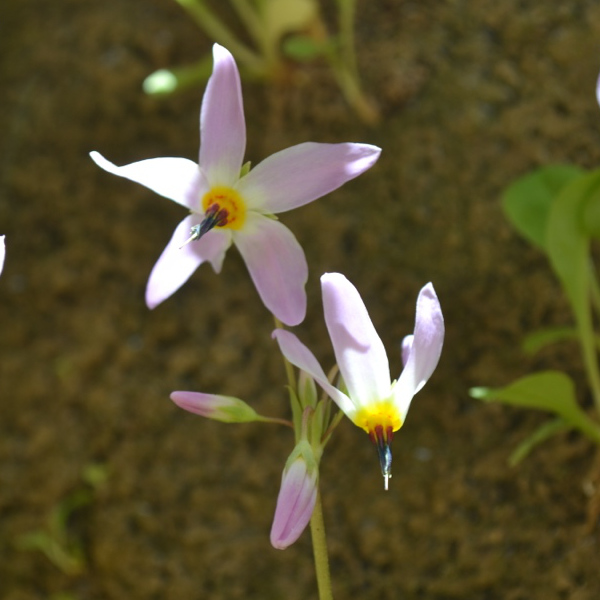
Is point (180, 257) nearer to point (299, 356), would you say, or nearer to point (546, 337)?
point (299, 356)

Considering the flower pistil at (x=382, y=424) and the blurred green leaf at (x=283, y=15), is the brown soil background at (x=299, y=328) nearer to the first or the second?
the blurred green leaf at (x=283, y=15)

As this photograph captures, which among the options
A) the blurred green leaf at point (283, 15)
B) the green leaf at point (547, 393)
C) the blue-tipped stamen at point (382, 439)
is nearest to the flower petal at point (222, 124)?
the blue-tipped stamen at point (382, 439)

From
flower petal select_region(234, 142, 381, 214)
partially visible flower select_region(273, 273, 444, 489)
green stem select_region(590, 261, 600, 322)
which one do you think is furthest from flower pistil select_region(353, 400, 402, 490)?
green stem select_region(590, 261, 600, 322)

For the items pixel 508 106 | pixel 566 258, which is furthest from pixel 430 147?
pixel 566 258

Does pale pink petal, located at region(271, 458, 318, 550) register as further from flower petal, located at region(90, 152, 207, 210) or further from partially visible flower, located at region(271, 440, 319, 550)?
flower petal, located at region(90, 152, 207, 210)

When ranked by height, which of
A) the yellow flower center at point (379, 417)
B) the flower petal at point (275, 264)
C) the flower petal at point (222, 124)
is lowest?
the yellow flower center at point (379, 417)

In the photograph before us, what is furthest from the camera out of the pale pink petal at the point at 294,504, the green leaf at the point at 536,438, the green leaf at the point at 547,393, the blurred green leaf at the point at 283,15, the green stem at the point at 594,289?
the blurred green leaf at the point at 283,15

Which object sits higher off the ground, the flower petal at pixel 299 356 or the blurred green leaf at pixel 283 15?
the blurred green leaf at pixel 283 15
